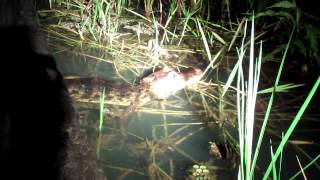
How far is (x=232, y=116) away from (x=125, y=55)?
2.53 feet

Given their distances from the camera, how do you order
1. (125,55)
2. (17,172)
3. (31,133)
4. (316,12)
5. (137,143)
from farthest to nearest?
(316,12) → (125,55) → (137,143) → (31,133) → (17,172)

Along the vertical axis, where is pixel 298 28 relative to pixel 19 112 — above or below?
above

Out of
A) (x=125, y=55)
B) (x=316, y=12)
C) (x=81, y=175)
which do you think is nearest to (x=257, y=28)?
(x=316, y=12)

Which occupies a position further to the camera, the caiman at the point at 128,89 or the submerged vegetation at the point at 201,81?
the caiman at the point at 128,89

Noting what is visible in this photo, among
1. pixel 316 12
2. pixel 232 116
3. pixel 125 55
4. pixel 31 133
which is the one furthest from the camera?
pixel 316 12

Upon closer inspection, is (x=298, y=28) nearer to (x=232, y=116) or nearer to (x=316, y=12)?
(x=316, y=12)

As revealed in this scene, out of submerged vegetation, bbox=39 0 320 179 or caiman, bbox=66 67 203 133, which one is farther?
caiman, bbox=66 67 203 133

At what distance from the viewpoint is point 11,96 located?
1.27 m

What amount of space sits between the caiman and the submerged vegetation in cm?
2

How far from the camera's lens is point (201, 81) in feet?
6.66

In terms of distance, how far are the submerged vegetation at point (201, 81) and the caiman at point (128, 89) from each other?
2cm

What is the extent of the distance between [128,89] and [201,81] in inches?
16.2

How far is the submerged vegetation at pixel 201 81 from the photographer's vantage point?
57.9 inches

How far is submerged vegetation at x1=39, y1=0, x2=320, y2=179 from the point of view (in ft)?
4.83
